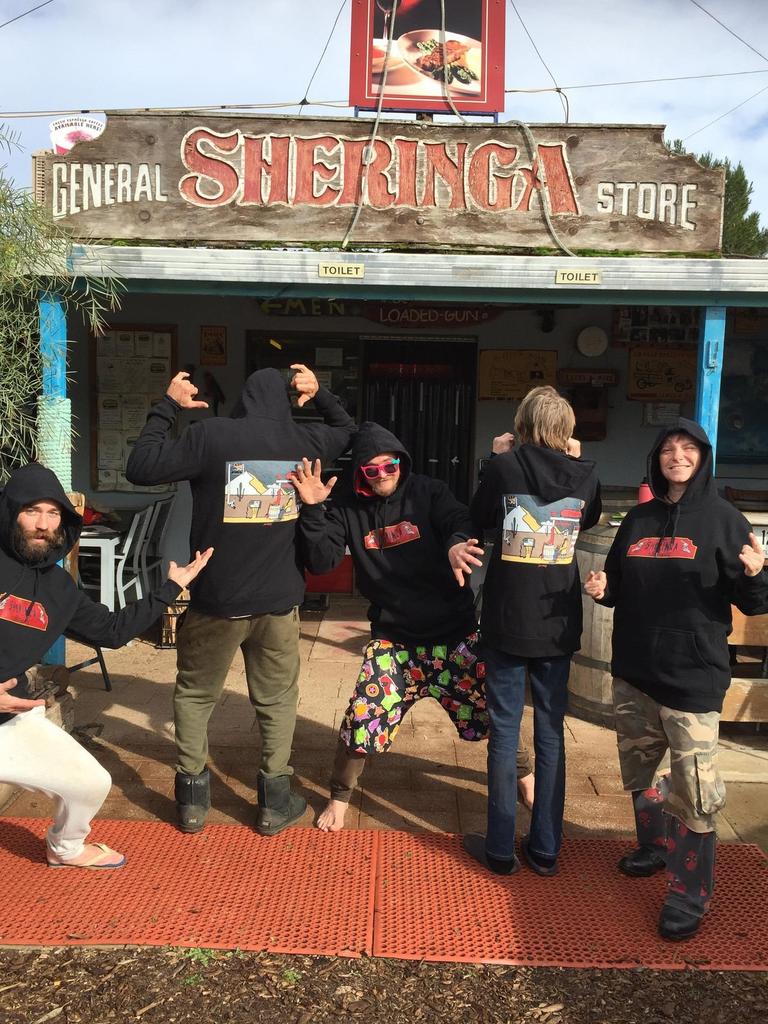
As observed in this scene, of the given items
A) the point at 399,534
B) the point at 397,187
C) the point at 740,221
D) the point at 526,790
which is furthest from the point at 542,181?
the point at 740,221

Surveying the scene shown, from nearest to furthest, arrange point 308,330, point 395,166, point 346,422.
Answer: point 346,422 < point 395,166 < point 308,330

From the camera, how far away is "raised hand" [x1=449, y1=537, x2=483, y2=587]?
128 inches

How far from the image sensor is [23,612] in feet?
9.93

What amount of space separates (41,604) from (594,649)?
3.00 metres

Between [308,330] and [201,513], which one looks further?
[308,330]

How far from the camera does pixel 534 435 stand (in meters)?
3.29

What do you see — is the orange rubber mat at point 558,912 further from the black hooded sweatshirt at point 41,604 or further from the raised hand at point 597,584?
the black hooded sweatshirt at point 41,604

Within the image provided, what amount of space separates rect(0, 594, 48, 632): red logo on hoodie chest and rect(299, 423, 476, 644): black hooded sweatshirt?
1.06 m

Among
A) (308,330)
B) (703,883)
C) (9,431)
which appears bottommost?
(703,883)

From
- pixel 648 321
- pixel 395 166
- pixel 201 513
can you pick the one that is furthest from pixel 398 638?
pixel 648 321

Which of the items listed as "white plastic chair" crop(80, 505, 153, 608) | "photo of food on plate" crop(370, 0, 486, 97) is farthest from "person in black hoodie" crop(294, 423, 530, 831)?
"photo of food on plate" crop(370, 0, 486, 97)

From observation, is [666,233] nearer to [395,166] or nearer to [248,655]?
[395,166]

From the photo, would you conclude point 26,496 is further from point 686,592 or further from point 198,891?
point 686,592

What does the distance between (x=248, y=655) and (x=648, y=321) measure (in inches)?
245
